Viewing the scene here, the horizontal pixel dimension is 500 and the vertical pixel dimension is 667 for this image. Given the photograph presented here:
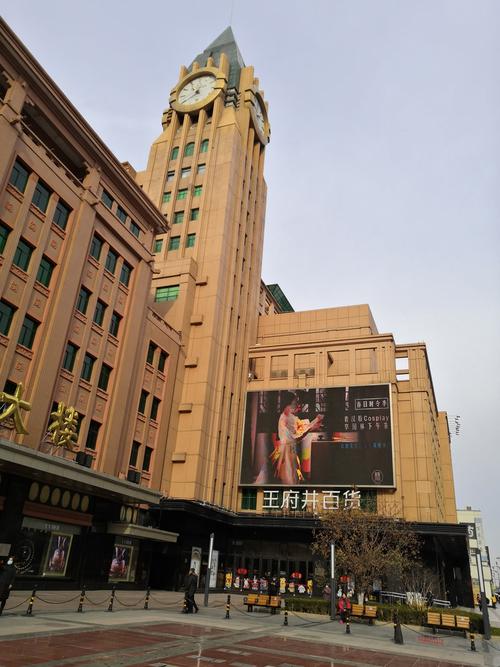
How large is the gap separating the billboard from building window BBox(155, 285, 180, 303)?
43.1 feet

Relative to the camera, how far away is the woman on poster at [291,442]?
152ft

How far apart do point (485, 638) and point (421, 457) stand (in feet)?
80.2

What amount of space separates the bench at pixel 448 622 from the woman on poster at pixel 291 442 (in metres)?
23.8

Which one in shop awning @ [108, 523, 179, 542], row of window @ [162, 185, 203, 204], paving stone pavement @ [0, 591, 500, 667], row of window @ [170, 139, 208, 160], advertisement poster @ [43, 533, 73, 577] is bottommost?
paving stone pavement @ [0, 591, 500, 667]

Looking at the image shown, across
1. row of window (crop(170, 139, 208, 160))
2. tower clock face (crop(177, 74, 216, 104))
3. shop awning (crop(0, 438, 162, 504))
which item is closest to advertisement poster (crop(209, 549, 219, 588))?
shop awning (crop(0, 438, 162, 504))

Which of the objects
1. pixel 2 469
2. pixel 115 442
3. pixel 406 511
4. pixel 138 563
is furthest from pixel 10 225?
pixel 406 511

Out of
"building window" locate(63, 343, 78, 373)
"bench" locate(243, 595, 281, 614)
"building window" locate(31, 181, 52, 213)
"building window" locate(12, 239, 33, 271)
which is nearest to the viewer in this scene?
"bench" locate(243, 595, 281, 614)

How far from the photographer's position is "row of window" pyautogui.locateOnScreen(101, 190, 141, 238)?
36.0 m

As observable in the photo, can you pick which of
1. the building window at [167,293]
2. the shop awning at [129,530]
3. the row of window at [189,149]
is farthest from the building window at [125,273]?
the row of window at [189,149]

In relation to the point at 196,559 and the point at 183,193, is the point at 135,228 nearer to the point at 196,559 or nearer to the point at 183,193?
the point at 183,193

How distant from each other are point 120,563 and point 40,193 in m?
23.4

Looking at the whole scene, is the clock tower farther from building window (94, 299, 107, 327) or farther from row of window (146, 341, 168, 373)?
building window (94, 299, 107, 327)

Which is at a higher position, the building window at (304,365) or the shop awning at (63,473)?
the building window at (304,365)

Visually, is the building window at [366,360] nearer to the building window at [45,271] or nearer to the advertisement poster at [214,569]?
the advertisement poster at [214,569]
